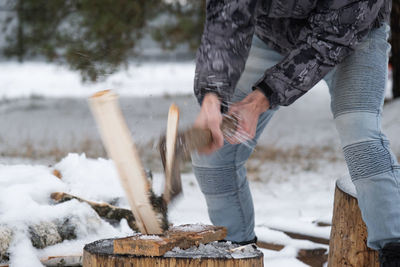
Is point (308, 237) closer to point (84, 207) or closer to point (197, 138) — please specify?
point (84, 207)

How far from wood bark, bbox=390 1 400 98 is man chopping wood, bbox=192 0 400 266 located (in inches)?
191

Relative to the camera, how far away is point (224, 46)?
1886 mm

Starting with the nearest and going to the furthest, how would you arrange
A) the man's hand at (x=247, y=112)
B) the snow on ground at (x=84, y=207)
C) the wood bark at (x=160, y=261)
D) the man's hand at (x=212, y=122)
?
the wood bark at (x=160, y=261) < the man's hand at (x=212, y=122) < the man's hand at (x=247, y=112) < the snow on ground at (x=84, y=207)

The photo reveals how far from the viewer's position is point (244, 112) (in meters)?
1.77

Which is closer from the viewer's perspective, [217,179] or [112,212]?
[217,179]

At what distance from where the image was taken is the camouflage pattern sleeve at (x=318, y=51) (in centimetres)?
178

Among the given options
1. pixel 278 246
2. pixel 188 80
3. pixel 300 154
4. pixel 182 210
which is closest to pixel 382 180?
pixel 278 246

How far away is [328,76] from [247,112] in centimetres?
47

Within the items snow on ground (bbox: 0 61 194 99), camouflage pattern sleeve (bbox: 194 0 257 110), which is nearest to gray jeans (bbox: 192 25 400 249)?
camouflage pattern sleeve (bbox: 194 0 257 110)

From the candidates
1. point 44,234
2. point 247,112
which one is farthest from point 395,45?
point 44,234

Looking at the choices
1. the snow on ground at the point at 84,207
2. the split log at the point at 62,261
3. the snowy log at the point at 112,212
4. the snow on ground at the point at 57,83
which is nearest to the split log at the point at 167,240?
the snow on ground at the point at 84,207

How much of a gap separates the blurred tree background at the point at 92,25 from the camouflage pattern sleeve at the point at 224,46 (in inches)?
171

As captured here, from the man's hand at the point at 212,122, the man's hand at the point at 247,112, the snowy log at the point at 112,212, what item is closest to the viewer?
the man's hand at the point at 212,122

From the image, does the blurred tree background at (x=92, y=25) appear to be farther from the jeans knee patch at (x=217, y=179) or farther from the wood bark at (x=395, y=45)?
the jeans knee patch at (x=217, y=179)
